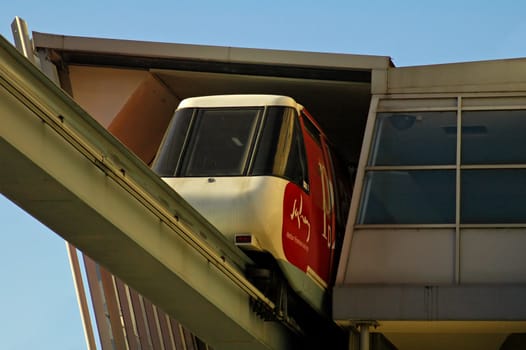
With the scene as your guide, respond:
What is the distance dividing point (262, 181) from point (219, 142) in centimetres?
96

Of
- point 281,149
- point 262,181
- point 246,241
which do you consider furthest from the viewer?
point 281,149

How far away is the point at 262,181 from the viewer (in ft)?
45.5

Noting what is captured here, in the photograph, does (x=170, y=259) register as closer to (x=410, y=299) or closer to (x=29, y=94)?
(x=29, y=94)

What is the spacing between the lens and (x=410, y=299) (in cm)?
1482

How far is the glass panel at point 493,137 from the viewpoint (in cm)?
1609

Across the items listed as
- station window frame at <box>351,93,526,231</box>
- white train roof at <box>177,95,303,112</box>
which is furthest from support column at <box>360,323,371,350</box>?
white train roof at <box>177,95,303,112</box>

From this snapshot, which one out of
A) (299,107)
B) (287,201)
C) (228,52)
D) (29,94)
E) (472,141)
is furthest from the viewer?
(228,52)

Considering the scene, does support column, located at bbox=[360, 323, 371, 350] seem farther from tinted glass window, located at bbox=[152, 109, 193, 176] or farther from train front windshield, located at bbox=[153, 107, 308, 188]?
tinted glass window, located at bbox=[152, 109, 193, 176]

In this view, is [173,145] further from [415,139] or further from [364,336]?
[415,139]

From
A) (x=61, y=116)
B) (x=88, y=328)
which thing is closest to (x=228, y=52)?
(x=88, y=328)

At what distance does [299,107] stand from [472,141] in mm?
2440

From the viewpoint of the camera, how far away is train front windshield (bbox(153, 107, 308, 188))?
14227mm

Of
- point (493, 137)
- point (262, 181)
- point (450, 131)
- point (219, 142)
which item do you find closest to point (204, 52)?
point (219, 142)

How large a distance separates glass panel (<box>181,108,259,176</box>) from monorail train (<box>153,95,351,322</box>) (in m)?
0.01
